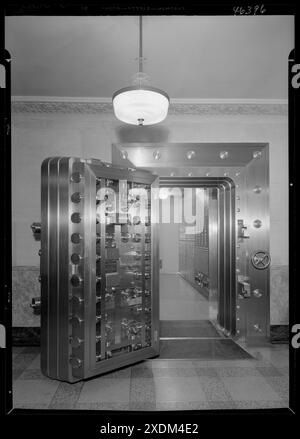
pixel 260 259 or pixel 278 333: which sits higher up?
pixel 260 259

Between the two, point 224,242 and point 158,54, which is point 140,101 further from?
point 224,242

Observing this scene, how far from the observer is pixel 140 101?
213 centimetres

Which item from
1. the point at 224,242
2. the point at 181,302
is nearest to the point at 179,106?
the point at 224,242

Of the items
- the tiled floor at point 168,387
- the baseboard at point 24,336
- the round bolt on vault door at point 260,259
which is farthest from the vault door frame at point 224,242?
the baseboard at point 24,336

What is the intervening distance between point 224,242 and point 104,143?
1795mm

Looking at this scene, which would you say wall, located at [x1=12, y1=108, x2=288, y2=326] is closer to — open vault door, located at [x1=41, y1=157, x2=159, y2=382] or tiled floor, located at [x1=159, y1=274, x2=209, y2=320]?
open vault door, located at [x1=41, y1=157, x2=159, y2=382]

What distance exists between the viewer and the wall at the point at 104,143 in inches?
131

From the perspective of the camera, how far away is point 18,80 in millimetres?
2988

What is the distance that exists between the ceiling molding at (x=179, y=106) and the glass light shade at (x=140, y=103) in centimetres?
117

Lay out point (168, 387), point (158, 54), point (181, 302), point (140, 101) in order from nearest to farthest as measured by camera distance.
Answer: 1. point (140, 101)
2. point (168, 387)
3. point (158, 54)
4. point (181, 302)

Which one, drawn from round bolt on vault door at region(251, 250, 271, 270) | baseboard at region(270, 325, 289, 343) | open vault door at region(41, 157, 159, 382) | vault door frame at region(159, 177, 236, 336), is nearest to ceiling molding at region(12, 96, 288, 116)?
vault door frame at region(159, 177, 236, 336)

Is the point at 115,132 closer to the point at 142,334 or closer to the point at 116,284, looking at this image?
the point at 116,284

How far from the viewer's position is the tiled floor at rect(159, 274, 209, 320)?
4098mm
